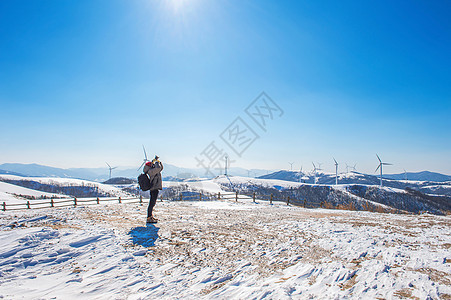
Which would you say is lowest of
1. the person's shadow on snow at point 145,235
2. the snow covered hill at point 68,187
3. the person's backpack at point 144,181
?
the snow covered hill at point 68,187

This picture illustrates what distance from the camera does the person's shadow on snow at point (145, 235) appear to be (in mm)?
7189

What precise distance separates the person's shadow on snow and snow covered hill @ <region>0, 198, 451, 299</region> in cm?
3

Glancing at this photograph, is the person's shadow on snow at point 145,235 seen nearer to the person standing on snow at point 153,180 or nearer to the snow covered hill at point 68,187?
the person standing on snow at point 153,180

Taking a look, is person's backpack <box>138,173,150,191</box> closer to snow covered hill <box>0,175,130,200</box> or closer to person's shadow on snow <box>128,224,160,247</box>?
person's shadow on snow <box>128,224,160,247</box>

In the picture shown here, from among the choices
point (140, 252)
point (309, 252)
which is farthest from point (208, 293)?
point (309, 252)

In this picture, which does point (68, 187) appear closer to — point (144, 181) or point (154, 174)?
point (144, 181)

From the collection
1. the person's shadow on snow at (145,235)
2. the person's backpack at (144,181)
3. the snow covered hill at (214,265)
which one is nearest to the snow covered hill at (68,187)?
the person's backpack at (144,181)

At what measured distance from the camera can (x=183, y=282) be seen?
4875 millimetres

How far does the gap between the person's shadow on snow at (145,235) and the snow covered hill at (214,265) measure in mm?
35

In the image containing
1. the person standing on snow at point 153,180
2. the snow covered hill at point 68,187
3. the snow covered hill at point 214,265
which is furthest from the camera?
the snow covered hill at point 68,187

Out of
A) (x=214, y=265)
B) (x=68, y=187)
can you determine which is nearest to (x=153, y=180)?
(x=214, y=265)

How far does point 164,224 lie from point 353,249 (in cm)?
772

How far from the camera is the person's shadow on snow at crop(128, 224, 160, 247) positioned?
7189mm

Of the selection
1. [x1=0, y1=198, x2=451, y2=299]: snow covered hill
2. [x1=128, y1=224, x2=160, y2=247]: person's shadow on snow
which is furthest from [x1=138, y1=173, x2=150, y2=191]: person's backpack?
[x1=0, y1=198, x2=451, y2=299]: snow covered hill
